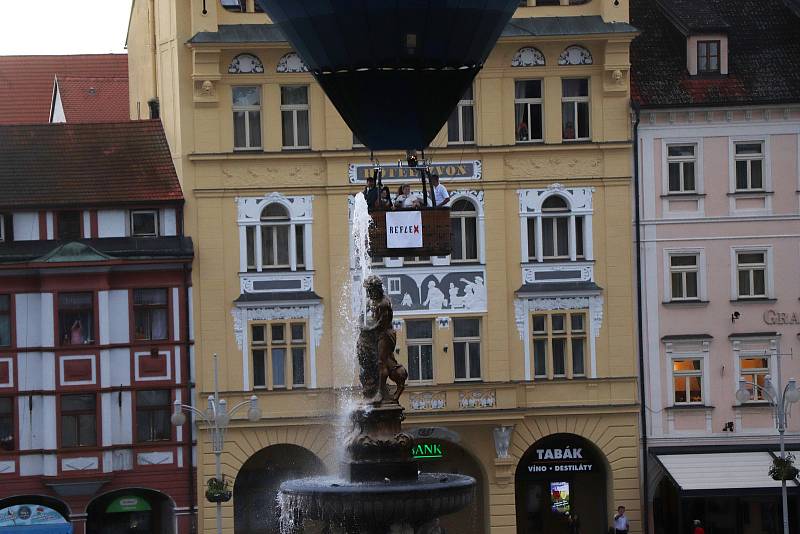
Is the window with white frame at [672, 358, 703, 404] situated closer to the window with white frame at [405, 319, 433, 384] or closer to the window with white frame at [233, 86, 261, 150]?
the window with white frame at [405, 319, 433, 384]

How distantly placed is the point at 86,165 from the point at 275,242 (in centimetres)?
466

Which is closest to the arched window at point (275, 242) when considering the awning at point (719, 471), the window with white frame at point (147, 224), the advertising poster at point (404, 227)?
the window with white frame at point (147, 224)

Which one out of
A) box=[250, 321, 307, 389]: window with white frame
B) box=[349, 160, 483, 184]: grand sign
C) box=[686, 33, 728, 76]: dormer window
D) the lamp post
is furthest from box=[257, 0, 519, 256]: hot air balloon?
box=[686, 33, 728, 76]: dormer window

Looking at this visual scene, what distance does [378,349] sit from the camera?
1628 inches

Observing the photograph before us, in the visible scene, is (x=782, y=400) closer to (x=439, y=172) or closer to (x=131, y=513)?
(x=439, y=172)

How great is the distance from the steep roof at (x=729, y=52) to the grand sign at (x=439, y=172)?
417 cm

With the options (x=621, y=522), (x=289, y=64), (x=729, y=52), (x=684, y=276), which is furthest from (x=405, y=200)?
(x=729, y=52)

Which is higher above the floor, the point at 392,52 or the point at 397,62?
the point at 392,52

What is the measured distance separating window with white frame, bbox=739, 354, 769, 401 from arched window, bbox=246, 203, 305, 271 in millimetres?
10440

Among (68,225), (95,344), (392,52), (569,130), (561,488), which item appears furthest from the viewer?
(561,488)

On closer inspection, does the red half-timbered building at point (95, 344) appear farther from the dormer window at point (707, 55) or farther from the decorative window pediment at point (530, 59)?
the dormer window at point (707, 55)

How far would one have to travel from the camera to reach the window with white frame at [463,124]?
2581 inches

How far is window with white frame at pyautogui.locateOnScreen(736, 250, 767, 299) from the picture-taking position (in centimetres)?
6631

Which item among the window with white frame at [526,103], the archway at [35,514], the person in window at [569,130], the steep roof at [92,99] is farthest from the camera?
the steep roof at [92,99]
